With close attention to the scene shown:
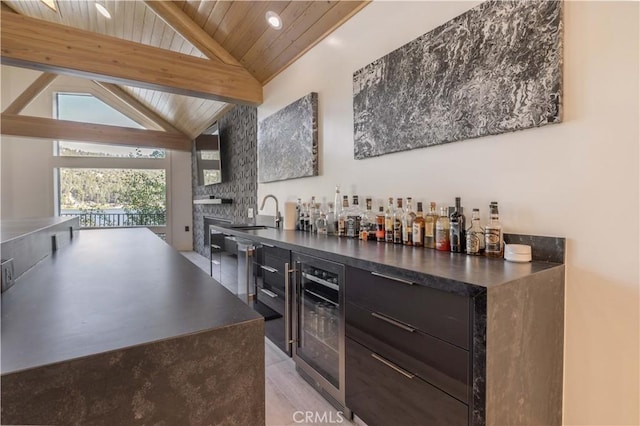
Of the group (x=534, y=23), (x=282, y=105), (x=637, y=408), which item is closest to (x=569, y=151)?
(x=534, y=23)

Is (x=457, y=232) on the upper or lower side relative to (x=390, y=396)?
upper

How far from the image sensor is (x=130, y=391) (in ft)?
1.78

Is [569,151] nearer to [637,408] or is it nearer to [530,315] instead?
[530,315]

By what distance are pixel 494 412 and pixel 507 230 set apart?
0.79 m

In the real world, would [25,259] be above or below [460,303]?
above

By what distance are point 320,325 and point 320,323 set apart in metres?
0.01

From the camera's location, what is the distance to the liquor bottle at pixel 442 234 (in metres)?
1.61

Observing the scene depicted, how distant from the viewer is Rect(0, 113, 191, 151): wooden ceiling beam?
202 inches

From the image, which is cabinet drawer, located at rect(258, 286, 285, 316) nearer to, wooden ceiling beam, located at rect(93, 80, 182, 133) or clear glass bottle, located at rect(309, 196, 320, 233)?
clear glass bottle, located at rect(309, 196, 320, 233)

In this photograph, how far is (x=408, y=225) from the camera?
6.03 feet

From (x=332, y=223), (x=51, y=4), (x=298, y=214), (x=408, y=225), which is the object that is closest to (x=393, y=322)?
(x=408, y=225)

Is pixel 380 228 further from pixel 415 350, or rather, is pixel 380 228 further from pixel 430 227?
pixel 415 350

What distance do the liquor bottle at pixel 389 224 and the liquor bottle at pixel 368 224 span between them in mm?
138

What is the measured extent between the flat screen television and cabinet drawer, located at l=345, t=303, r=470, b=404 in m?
4.55
